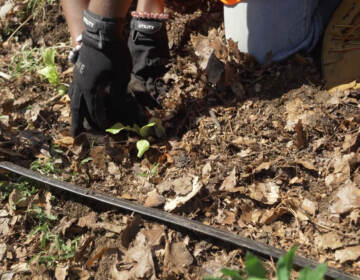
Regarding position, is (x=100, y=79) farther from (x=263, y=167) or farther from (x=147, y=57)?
(x=263, y=167)

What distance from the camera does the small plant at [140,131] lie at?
2.38 m

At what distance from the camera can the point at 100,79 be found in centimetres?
231

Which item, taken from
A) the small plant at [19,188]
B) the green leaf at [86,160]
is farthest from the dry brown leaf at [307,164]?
the small plant at [19,188]

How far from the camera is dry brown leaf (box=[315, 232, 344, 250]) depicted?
1.91 m

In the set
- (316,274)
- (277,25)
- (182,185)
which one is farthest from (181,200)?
(277,25)

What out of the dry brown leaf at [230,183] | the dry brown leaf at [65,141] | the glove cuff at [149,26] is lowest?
the dry brown leaf at [230,183]

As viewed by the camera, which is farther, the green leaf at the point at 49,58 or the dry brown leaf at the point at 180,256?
the green leaf at the point at 49,58

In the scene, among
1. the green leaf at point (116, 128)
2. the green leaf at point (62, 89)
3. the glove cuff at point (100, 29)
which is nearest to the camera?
the glove cuff at point (100, 29)

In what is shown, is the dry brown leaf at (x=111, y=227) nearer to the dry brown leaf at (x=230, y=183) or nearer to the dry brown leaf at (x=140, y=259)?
the dry brown leaf at (x=140, y=259)

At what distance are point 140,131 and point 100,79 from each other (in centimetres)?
39

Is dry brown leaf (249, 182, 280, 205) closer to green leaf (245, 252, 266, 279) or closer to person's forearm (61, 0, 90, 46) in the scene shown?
green leaf (245, 252, 266, 279)

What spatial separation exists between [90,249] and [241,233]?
0.79 meters

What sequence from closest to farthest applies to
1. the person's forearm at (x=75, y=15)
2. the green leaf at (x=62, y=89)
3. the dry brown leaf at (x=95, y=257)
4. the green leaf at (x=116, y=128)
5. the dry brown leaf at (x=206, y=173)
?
the dry brown leaf at (x=95, y=257), the dry brown leaf at (x=206, y=173), the green leaf at (x=116, y=128), the person's forearm at (x=75, y=15), the green leaf at (x=62, y=89)

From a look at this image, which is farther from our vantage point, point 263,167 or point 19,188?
point 19,188
